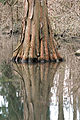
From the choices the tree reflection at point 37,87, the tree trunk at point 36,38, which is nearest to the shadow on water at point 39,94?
the tree reflection at point 37,87

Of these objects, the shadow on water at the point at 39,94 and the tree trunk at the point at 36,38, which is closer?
the shadow on water at the point at 39,94

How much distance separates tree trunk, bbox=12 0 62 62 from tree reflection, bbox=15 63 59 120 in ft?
2.59

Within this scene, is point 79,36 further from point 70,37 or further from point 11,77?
point 11,77

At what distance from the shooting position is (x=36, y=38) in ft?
49.0

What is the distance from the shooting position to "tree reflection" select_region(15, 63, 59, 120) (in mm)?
6082

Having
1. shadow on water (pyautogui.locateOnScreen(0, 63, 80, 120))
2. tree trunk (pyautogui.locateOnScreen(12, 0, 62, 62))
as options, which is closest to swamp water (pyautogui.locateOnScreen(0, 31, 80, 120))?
shadow on water (pyautogui.locateOnScreen(0, 63, 80, 120))

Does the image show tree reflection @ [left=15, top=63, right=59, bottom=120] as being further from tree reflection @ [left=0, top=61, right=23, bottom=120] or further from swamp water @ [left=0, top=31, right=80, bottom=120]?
tree reflection @ [left=0, top=61, right=23, bottom=120]

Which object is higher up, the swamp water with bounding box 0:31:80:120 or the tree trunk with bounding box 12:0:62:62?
the tree trunk with bounding box 12:0:62:62

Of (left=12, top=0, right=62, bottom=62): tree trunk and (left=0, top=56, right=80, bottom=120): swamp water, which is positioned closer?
(left=0, top=56, right=80, bottom=120): swamp water

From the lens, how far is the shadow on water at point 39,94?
6.02 meters

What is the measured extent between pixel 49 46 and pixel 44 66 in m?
1.55

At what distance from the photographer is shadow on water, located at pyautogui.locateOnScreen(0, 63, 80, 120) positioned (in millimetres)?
6023

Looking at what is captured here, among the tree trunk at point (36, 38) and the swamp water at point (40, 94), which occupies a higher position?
the tree trunk at point (36, 38)

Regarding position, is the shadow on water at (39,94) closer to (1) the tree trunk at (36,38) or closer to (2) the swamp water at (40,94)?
(2) the swamp water at (40,94)
